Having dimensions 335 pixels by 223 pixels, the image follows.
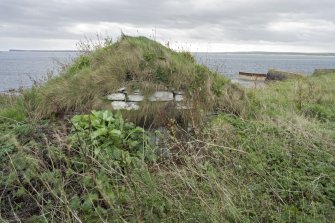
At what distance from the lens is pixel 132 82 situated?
6363mm

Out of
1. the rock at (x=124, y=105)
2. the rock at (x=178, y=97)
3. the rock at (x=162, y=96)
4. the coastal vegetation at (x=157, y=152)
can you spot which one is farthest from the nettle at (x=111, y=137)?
the rock at (x=178, y=97)

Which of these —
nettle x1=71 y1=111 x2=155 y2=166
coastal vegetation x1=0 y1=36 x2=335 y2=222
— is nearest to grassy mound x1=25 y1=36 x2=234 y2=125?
coastal vegetation x1=0 y1=36 x2=335 y2=222

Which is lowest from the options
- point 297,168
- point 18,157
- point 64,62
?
point 297,168

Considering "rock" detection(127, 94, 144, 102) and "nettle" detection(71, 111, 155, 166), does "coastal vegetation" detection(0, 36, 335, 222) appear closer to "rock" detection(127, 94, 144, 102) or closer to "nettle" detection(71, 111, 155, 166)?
"nettle" detection(71, 111, 155, 166)

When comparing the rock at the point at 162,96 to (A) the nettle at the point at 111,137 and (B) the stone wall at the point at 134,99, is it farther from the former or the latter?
(A) the nettle at the point at 111,137

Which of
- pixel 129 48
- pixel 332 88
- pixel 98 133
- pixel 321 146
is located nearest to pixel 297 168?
pixel 321 146

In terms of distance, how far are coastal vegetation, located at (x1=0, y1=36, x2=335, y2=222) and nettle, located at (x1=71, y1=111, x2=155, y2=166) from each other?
0.02 m

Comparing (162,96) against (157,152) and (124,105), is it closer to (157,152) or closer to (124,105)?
(124,105)

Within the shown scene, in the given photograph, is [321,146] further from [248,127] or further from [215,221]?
[215,221]

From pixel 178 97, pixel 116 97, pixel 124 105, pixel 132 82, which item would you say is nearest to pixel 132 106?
pixel 124 105

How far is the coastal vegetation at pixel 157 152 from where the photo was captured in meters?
3.39

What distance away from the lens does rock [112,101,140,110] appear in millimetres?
6078

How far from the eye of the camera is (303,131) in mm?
5227

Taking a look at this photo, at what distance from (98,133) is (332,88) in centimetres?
905
